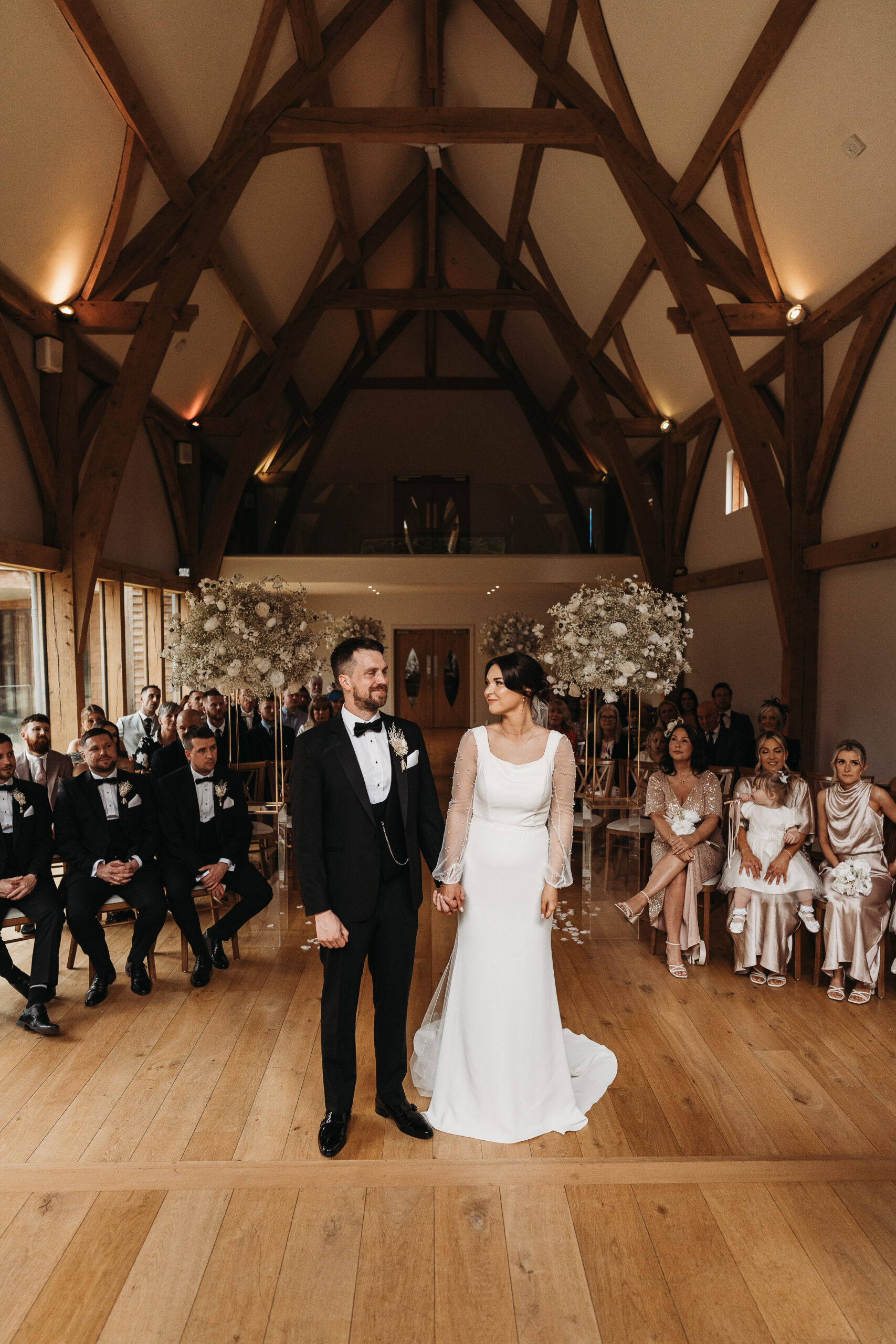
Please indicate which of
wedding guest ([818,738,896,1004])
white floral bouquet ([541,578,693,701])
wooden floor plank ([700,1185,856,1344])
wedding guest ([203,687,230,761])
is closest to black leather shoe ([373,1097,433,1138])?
wooden floor plank ([700,1185,856,1344])

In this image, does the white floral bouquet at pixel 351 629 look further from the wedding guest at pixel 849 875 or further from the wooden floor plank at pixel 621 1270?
the wooden floor plank at pixel 621 1270

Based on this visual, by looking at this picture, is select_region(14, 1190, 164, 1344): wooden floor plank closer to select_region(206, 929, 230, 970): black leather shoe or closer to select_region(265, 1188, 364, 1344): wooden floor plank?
select_region(265, 1188, 364, 1344): wooden floor plank

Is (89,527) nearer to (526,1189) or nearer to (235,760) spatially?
(235,760)

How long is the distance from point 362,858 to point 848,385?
676cm

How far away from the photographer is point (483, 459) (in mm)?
16453

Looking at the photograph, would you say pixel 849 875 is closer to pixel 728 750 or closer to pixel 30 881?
pixel 728 750

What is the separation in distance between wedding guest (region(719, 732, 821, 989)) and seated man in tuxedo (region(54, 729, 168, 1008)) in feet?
10.1

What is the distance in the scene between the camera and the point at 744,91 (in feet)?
21.4

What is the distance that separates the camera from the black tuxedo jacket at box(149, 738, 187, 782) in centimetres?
556

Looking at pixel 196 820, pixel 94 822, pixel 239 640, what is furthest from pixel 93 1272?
pixel 239 640

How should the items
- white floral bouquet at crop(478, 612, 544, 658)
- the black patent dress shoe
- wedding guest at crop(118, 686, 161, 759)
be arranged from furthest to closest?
white floral bouquet at crop(478, 612, 544, 658), wedding guest at crop(118, 686, 161, 759), the black patent dress shoe

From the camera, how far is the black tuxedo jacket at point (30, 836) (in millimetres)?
4234

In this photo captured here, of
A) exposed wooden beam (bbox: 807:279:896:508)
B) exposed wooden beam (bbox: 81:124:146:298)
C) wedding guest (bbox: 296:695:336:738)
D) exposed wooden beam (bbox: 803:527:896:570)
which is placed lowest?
wedding guest (bbox: 296:695:336:738)

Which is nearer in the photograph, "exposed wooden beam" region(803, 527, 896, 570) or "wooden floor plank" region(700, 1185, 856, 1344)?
"wooden floor plank" region(700, 1185, 856, 1344)
